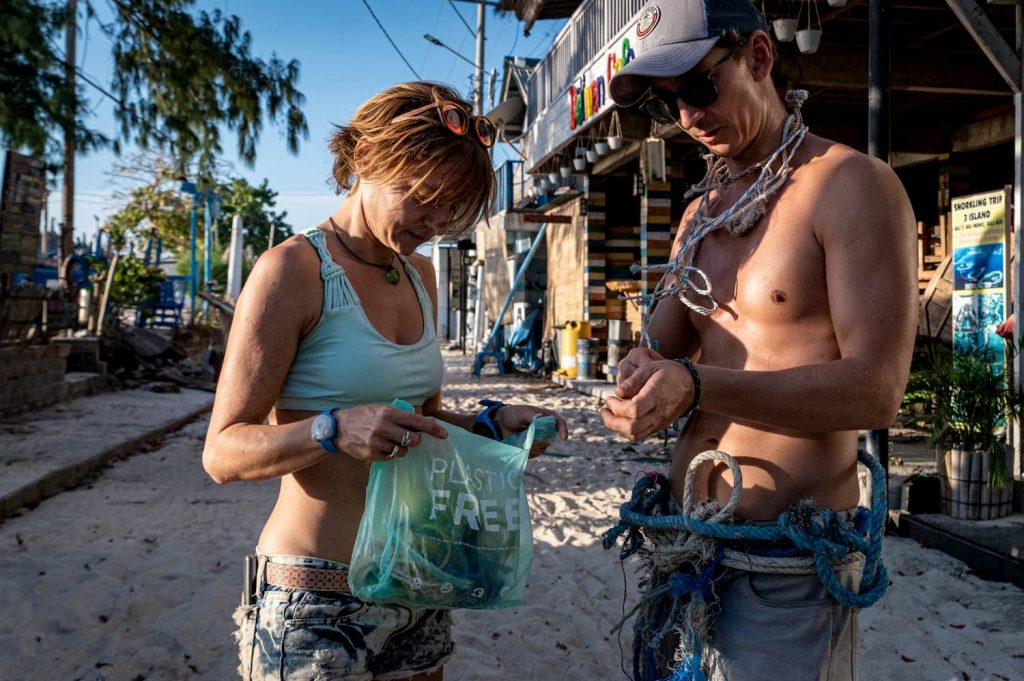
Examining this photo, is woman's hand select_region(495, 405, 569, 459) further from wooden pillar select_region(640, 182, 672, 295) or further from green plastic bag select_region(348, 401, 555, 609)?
wooden pillar select_region(640, 182, 672, 295)

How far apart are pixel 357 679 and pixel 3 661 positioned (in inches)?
109

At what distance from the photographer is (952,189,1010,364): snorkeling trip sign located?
6.28m

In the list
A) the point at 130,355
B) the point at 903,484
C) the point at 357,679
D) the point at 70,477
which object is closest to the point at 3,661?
the point at 357,679

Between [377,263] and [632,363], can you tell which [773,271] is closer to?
[632,363]

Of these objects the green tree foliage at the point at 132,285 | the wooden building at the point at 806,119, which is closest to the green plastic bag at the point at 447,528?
the wooden building at the point at 806,119

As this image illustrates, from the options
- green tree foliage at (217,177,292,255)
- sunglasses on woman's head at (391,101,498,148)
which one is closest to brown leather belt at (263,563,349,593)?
sunglasses on woman's head at (391,101,498,148)

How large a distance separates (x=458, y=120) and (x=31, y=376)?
10668mm

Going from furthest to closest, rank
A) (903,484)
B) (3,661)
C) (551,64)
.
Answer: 1. (551,64)
2. (903,484)
3. (3,661)

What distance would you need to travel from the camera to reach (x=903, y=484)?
18.2 feet

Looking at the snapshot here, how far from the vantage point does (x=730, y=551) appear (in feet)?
5.27

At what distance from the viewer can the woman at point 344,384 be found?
1572 millimetres

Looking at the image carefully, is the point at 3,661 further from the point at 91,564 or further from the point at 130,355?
the point at 130,355

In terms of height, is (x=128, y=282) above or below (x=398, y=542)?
above

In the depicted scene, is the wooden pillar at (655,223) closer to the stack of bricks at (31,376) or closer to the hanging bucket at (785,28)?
the hanging bucket at (785,28)
